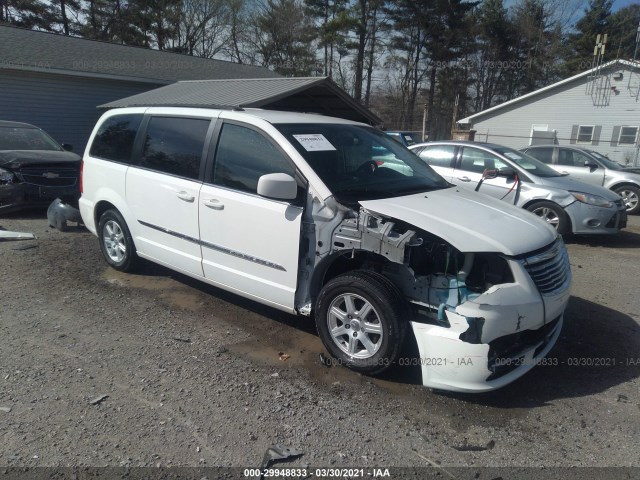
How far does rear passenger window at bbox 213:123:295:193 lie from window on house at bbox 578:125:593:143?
82.4ft

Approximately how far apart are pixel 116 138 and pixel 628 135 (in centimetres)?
2525

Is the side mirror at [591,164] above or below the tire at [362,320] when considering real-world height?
above

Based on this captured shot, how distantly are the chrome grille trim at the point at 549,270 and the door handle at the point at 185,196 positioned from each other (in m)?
2.76

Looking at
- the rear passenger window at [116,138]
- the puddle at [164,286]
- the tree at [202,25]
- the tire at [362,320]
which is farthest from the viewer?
the tree at [202,25]

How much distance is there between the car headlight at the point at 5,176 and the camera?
25.9 ft

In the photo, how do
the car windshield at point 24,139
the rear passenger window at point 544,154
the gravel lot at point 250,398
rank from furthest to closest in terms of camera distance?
1. the rear passenger window at point 544,154
2. the car windshield at point 24,139
3. the gravel lot at point 250,398

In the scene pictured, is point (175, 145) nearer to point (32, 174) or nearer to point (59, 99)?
point (32, 174)

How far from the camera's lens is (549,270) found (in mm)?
3422

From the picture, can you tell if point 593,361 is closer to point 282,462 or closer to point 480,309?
point 480,309

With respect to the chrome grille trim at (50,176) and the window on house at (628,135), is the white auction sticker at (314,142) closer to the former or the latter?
the chrome grille trim at (50,176)

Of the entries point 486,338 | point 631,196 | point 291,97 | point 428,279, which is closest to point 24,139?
point 291,97

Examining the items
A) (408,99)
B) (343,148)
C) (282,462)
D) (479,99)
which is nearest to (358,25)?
(408,99)

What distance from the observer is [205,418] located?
299 cm

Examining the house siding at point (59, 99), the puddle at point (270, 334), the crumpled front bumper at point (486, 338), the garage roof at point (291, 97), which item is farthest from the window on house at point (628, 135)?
the puddle at point (270, 334)
